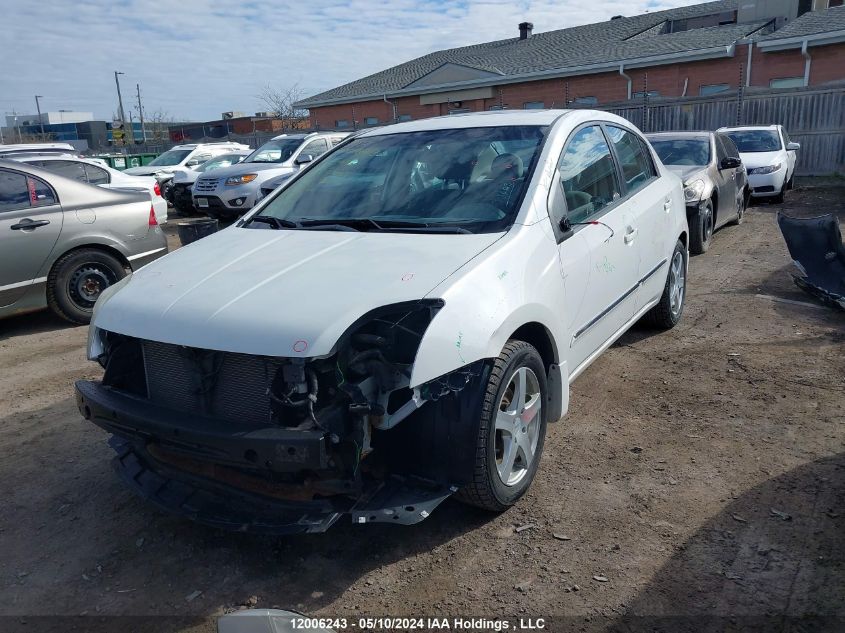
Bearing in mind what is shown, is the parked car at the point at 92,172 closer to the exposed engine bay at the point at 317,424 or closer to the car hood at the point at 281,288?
the car hood at the point at 281,288

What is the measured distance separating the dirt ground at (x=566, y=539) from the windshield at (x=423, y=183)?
4.80 feet

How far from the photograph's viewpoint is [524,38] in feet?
112

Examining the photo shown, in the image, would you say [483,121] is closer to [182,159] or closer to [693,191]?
[693,191]

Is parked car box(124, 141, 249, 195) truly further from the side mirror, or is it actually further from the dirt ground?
the side mirror

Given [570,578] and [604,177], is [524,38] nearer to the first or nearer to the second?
[604,177]

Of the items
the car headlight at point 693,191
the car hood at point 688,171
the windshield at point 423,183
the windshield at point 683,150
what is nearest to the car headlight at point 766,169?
the windshield at point 683,150

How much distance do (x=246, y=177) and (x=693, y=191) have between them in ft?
27.2

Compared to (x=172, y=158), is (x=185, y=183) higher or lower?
lower

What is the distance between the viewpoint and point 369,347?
9.43ft

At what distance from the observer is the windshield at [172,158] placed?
741 inches

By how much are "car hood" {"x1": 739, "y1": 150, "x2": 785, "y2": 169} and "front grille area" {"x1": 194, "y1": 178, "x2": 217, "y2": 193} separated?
33.1ft

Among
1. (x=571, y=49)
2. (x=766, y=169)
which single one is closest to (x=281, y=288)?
(x=766, y=169)

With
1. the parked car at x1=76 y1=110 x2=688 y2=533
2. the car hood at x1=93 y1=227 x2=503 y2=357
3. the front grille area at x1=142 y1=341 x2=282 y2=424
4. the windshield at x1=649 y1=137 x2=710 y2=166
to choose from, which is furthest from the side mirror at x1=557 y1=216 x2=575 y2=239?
the windshield at x1=649 y1=137 x2=710 y2=166

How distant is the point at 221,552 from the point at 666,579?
1.94 metres
